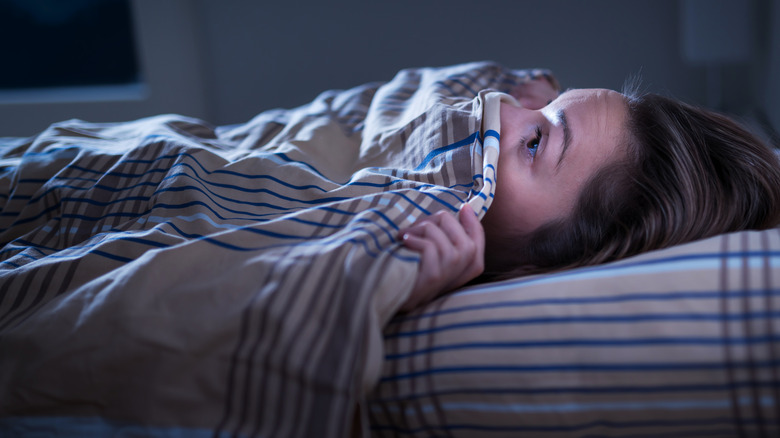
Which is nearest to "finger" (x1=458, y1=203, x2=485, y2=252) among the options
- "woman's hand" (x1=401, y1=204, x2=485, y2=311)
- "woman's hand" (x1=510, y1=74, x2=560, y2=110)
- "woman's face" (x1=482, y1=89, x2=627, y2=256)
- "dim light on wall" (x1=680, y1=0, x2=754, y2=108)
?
"woman's hand" (x1=401, y1=204, x2=485, y2=311)

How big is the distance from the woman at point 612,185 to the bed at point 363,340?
13 centimetres

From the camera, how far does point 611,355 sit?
47 cm

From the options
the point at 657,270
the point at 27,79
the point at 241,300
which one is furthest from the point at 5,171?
the point at 27,79

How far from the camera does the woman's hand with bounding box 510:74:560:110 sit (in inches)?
46.3

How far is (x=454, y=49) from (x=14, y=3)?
1.98 m

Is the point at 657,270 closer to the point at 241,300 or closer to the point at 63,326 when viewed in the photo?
the point at 241,300

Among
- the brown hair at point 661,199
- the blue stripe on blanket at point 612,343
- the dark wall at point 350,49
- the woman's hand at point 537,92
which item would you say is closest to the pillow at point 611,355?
the blue stripe on blanket at point 612,343

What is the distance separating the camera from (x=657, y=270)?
51 cm

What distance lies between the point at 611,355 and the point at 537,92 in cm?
85

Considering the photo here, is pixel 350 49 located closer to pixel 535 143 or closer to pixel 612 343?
pixel 535 143

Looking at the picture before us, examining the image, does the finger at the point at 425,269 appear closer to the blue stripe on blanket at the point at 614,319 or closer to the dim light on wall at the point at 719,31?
the blue stripe on blanket at the point at 614,319

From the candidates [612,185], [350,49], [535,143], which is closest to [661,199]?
[612,185]

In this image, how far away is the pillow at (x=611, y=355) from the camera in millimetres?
456

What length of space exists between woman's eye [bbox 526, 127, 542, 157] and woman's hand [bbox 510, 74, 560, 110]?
1.41 feet
